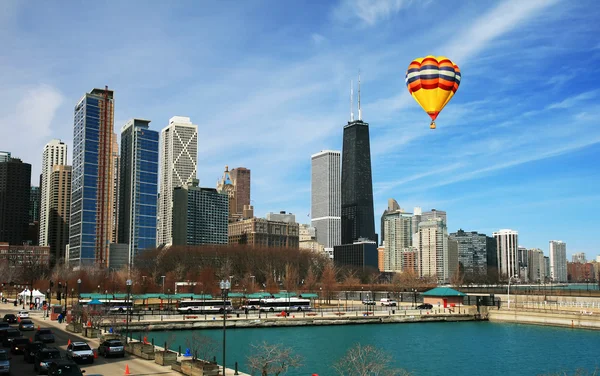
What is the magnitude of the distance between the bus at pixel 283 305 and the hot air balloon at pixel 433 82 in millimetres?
60450

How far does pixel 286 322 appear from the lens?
88000mm

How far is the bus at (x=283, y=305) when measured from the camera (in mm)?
110081

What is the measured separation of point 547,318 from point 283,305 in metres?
44.4

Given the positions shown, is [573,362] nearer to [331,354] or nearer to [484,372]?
[484,372]

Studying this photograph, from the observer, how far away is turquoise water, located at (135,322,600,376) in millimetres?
57188

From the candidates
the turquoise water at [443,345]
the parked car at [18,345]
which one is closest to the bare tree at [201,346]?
the turquoise water at [443,345]

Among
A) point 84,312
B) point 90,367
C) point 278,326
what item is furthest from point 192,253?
point 90,367

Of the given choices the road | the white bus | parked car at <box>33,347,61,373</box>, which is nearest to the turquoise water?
the road

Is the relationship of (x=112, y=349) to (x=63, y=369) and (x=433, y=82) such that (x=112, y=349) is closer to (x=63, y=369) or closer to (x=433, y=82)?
(x=63, y=369)

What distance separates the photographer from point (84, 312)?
68875 mm

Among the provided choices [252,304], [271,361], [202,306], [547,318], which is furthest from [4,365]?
[252,304]

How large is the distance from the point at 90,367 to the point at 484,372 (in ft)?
112

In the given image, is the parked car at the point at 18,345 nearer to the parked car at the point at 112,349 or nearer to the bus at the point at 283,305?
the parked car at the point at 112,349

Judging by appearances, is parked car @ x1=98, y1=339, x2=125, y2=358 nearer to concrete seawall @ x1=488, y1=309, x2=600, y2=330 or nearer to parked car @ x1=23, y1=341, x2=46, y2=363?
parked car @ x1=23, y1=341, x2=46, y2=363
